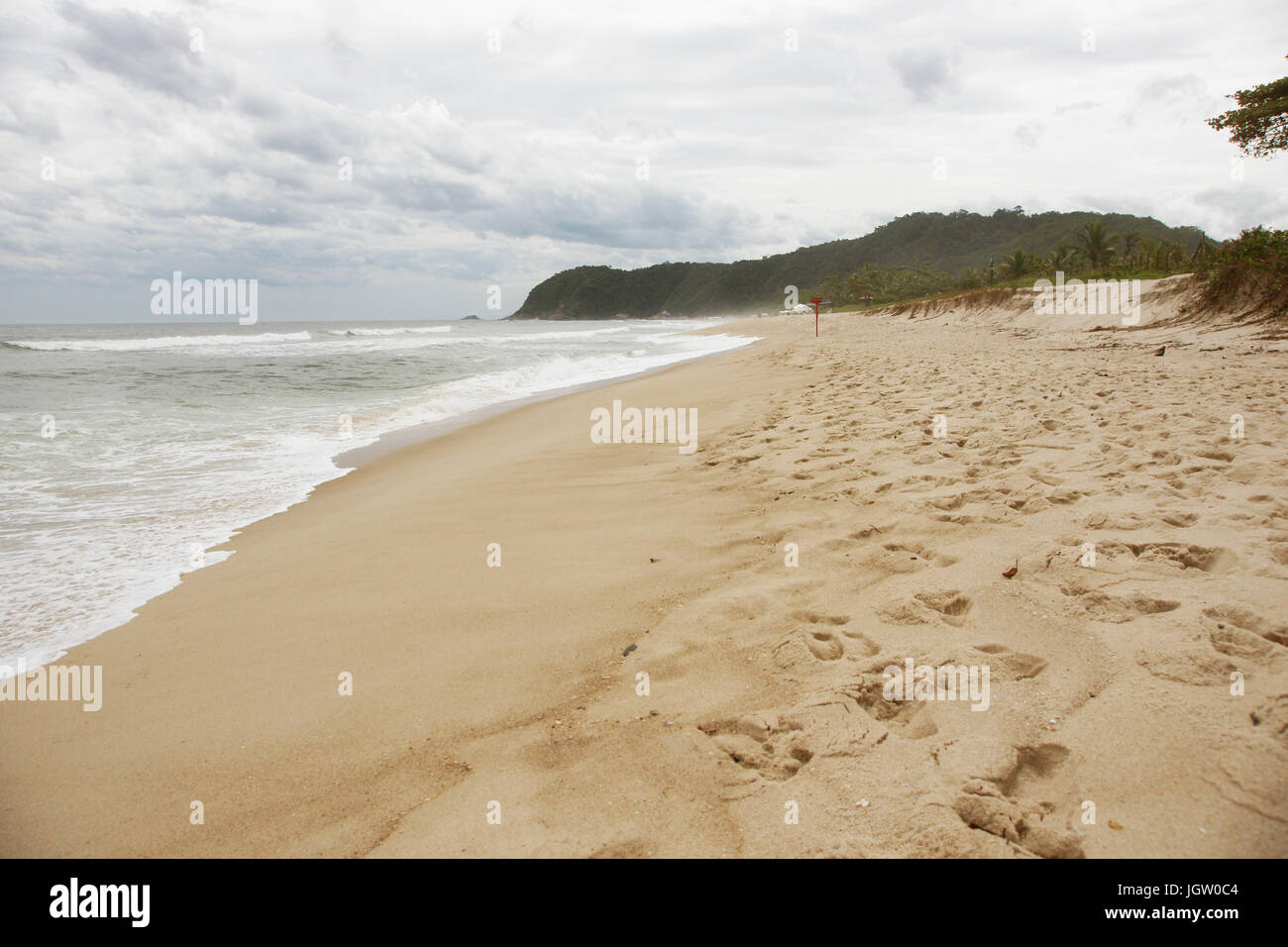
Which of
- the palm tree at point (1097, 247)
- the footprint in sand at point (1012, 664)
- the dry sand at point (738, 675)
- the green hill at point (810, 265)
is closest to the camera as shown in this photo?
the dry sand at point (738, 675)

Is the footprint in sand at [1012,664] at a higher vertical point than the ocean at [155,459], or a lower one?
lower

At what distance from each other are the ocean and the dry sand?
57 centimetres

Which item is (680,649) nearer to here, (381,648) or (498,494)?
(381,648)

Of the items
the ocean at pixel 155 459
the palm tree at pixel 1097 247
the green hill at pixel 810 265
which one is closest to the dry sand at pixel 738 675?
the ocean at pixel 155 459

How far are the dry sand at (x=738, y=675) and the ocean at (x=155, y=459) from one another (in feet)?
1.88

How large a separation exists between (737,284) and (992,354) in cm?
15376

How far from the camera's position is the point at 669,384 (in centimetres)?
1357

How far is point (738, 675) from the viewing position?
2455 millimetres

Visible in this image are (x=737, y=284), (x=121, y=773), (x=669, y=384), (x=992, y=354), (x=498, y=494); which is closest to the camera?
(x=121, y=773)

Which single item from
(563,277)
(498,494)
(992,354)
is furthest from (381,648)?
(563,277)

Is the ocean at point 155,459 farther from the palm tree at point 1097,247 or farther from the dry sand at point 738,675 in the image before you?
the palm tree at point 1097,247

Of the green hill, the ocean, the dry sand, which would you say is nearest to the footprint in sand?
the dry sand

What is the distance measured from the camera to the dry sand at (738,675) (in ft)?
5.74

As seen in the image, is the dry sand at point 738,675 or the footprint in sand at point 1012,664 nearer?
the dry sand at point 738,675
